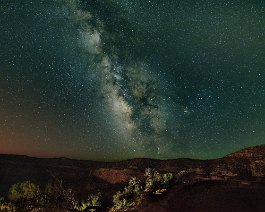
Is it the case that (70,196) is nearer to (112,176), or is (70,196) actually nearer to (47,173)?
(112,176)

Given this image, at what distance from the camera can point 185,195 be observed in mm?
23672

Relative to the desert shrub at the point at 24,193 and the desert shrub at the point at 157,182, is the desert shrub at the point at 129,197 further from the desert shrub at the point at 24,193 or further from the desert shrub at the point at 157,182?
the desert shrub at the point at 24,193

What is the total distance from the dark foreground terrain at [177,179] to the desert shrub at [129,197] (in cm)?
79

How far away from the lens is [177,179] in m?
26.7

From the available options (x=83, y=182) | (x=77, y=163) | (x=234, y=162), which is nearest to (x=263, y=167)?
(x=234, y=162)

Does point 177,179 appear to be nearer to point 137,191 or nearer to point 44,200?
point 137,191

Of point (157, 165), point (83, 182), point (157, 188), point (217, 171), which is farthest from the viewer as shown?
point (157, 165)

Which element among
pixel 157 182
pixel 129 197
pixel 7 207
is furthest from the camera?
pixel 157 182

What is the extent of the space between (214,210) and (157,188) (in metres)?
5.00

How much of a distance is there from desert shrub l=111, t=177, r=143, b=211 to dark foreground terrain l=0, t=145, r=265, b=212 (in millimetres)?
794

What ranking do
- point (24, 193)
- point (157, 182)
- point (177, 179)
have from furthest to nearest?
point (24, 193) < point (177, 179) < point (157, 182)

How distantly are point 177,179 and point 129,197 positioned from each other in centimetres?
415

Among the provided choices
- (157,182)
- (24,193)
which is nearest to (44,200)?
(24,193)

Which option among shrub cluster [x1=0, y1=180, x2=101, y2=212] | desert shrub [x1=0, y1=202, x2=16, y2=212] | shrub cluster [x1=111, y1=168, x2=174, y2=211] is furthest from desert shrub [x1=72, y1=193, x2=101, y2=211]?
desert shrub [x1=0, y1=202, x2=16, y2=212]
